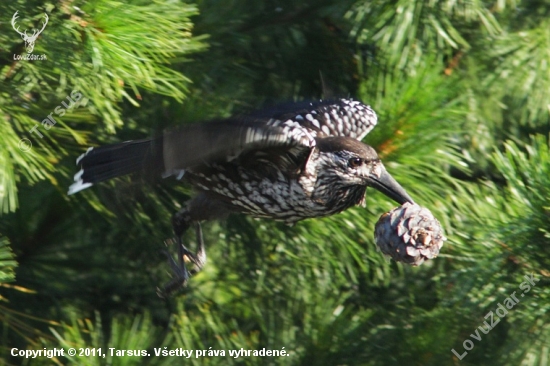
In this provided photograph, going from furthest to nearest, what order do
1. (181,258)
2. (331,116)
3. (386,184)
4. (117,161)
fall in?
(331,116) < (181,258) < (117,161) < (386,184)

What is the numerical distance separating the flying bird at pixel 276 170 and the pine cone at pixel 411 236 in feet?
0.67

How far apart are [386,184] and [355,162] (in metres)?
0.11

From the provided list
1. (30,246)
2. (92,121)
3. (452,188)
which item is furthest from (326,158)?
(30,246)

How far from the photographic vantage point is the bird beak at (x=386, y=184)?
2244mm

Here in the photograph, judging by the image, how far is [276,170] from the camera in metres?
2.35

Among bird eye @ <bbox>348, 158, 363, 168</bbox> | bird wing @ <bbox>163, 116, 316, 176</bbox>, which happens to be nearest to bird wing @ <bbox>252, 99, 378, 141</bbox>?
bird eye @ <bbox>348, 158, 363, 168</bbox>

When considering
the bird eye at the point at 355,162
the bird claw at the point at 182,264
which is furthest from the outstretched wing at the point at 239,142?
the bird claw at the point at 182,264

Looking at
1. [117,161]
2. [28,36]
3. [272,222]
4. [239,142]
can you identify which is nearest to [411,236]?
[239,142]

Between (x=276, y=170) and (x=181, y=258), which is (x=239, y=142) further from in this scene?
(x=181, y=258)

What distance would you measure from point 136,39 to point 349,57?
0.81 m

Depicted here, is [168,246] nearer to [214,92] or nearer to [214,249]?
[214,249]

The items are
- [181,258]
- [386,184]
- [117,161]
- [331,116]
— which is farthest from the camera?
[331,116]

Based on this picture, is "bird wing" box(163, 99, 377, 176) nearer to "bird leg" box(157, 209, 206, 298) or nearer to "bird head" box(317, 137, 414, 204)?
"bird head" box(317, 137, 414, 204)

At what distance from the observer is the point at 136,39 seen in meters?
1.96
